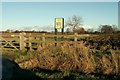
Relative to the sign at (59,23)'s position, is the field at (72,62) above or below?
below

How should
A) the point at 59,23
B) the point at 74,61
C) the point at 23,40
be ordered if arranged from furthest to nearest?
the point at 59,23 → the point at 23,40 → the point at 74,61

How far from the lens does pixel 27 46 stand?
20516 mm

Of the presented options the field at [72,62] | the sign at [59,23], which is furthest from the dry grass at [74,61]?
the sign at [59,23]

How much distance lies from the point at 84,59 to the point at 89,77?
2265 millimetres

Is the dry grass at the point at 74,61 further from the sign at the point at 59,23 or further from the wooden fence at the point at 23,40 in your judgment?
the sign at the point at 59,23

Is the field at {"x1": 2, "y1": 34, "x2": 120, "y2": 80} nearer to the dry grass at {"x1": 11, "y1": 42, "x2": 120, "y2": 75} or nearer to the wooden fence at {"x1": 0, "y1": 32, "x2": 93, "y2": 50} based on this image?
the dry grass at {"x1": 11, "y1": 42, "x2": 120, "y2": 75}

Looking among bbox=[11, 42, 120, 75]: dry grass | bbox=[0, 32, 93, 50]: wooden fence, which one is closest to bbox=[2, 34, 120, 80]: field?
bbox=[11, 42, 120, 75]: dry grass

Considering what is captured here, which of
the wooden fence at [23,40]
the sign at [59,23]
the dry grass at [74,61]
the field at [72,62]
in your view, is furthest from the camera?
the sign at [59,23]

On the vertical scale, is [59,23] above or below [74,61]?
above

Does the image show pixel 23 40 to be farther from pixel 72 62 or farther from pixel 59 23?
pixel 72 62

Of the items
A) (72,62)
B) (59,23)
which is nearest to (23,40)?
(59,23)

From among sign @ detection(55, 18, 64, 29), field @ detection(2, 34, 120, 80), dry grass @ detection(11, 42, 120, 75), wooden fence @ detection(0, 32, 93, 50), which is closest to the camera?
field @ detection(2, 34, 120, 80)

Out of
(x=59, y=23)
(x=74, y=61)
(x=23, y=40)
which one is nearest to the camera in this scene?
(x=74, y=61)

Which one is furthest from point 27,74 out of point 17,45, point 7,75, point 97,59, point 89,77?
point 17,45
